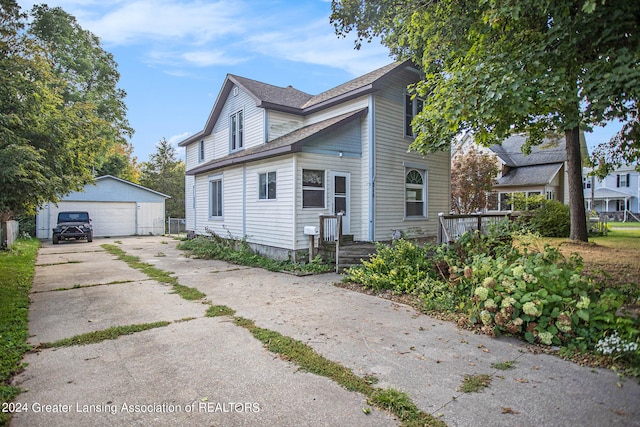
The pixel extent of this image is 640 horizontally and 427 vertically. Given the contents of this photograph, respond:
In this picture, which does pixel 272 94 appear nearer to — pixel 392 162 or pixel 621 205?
pixel 392 162

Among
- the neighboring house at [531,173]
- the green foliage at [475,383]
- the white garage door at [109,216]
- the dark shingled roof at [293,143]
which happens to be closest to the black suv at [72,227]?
the white garage door at [109,216]

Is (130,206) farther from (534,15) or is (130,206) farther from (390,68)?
(534,15)

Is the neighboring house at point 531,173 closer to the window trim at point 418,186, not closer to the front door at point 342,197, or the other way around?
the window trim at point 418,186

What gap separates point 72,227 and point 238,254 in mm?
12722

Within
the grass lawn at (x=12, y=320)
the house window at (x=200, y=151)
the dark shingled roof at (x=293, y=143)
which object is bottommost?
the grass lawn at (x=12, y=320)

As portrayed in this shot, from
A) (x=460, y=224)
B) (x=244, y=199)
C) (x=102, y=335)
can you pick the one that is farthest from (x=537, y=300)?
(x=244, y=199)

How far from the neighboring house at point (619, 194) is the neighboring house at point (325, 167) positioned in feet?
110

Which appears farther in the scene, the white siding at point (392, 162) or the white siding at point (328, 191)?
the white siding at point (392, 162)

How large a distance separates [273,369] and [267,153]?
7.68m

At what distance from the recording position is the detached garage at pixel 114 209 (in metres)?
20.3

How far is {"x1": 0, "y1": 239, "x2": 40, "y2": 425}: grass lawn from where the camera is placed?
3223 mm

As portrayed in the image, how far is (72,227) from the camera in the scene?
18.0m

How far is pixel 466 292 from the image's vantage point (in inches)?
219

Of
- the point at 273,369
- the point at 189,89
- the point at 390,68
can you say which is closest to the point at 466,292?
the point at 273,369
